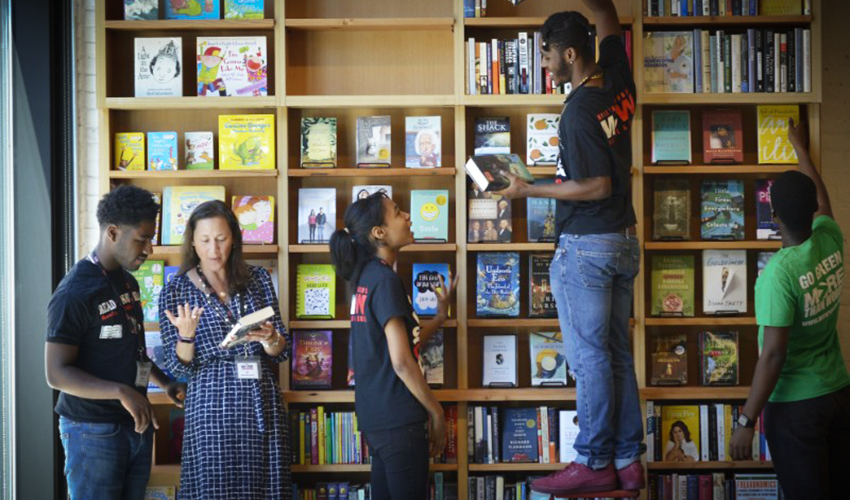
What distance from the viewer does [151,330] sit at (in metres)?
4.75

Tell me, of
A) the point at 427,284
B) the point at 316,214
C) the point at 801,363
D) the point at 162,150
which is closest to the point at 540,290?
the point at 427,284

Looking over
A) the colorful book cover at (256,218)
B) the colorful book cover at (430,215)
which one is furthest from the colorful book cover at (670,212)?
the colorful book cover at (256,218)

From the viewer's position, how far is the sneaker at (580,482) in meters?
3.51

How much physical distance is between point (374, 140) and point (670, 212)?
5.34 ft

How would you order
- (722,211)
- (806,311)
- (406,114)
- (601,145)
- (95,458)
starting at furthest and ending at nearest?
1. (406,114)
2. (722,211)
3. (601,145)
4. (95,458)
5. (806,311)

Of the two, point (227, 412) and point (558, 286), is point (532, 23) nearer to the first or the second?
point (558, 286)

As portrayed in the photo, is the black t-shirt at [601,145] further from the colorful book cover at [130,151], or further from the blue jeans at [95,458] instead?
the colorful book cover at [130,151]

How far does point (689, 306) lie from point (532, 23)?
1.71 m

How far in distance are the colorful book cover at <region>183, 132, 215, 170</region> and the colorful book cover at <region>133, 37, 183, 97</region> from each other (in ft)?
0.77

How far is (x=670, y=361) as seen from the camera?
486cm

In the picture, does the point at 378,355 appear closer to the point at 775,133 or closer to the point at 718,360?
the point at 718,360

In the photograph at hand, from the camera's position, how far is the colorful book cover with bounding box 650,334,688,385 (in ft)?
15.9

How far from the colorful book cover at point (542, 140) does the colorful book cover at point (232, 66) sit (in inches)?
56.0

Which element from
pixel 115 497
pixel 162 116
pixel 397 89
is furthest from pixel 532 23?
pixel 115 497
